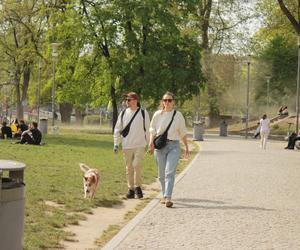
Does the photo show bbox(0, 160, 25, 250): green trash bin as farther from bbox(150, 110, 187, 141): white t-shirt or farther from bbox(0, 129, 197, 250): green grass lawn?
bbox(150, 110, 187, 141): white t-shirt

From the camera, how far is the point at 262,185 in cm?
1531

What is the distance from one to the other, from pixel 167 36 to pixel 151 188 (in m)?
30.3

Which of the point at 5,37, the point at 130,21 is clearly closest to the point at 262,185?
the point at 130,21

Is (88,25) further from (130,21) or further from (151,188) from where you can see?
(151,188)

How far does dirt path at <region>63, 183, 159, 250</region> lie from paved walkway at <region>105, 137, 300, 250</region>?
0.97 ft

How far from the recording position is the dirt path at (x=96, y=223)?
26.6ft

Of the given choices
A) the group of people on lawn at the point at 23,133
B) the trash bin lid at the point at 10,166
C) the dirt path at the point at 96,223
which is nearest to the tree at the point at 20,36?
the group of people on lawn at the point at 23,133

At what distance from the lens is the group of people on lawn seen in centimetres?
2664

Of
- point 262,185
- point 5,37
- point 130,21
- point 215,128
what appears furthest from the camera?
point 215,128

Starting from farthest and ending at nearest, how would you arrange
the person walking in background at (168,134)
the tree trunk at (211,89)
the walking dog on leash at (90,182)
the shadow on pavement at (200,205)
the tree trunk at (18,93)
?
the tree trunk at (211,89), the tree trunk at (18,93), the person walking in background at (168,134), the shadow on pavement at (200,205), the walking dog on leash at (90,182)

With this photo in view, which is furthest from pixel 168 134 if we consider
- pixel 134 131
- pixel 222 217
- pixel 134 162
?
pixel 222 217

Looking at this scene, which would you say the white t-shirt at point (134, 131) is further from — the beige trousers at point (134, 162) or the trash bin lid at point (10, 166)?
the trash bin lid at point (10, 166)

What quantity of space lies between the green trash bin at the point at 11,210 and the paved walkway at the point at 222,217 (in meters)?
1.69

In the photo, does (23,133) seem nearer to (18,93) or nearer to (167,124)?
(167,124)
